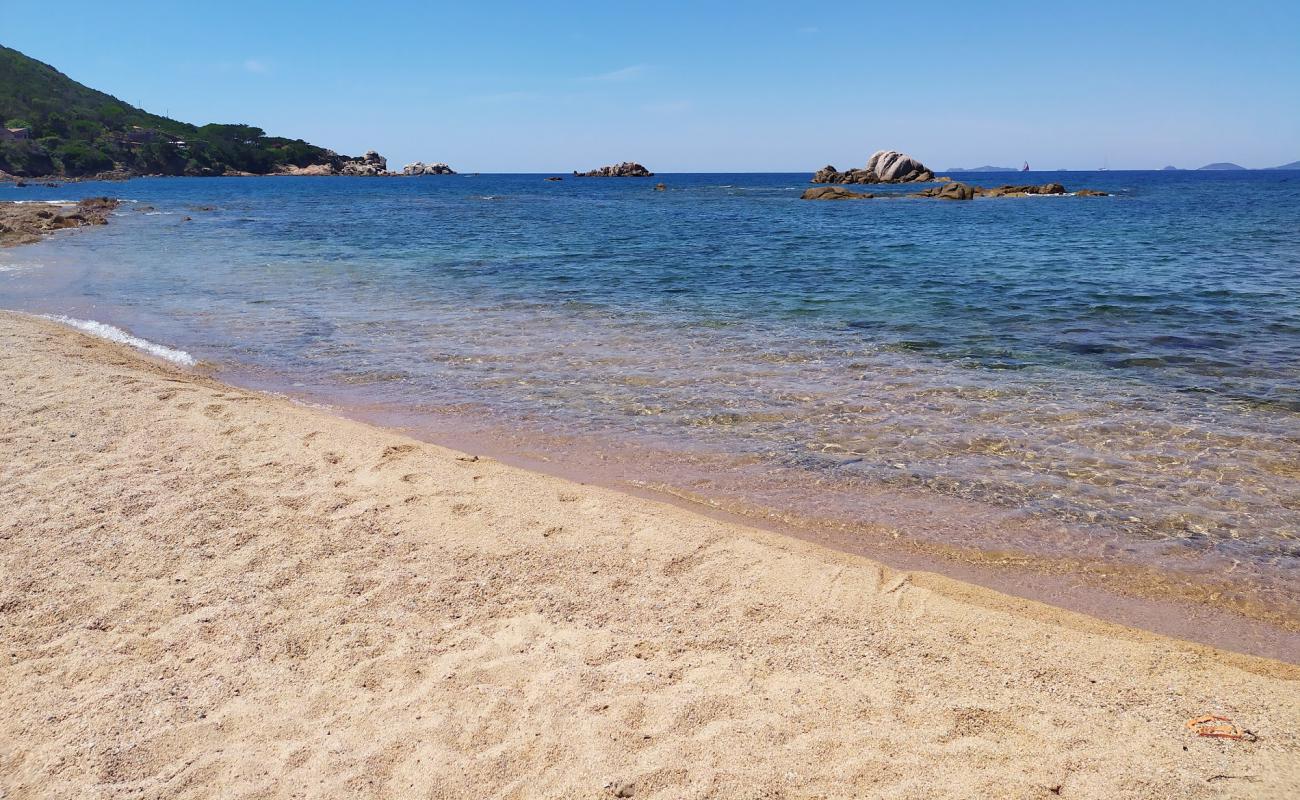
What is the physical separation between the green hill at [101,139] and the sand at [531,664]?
131487mm

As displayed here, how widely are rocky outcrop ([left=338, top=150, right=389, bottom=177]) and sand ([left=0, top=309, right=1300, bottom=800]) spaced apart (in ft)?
612

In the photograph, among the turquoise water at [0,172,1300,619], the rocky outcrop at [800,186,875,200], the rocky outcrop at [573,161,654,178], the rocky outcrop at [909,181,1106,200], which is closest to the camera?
the turquoise water at [0,172,1300,619]

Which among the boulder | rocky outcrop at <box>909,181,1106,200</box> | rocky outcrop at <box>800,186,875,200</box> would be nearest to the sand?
rocky outcrop at <box>800,186,875,200</box>

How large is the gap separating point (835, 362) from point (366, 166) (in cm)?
18608

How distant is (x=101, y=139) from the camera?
398ft

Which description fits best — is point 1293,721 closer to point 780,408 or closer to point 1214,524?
point 1214,524

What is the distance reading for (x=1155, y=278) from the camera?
62.5 ft

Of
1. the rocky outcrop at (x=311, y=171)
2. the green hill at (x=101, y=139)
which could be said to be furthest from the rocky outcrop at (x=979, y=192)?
the rocky outcrop at (x=311, y=171)

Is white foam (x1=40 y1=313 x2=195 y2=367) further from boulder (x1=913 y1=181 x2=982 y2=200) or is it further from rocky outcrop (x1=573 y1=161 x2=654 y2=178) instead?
rocky outcrop (x1=573 y1=161 x2=654 y2=178)

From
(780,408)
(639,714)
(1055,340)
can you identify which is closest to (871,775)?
(639,714)

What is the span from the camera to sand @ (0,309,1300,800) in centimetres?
319

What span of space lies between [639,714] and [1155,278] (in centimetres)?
2081

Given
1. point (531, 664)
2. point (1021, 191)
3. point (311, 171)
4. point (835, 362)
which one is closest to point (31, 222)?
point (835, 362)

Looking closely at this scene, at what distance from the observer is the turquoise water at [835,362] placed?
6.56 metres
